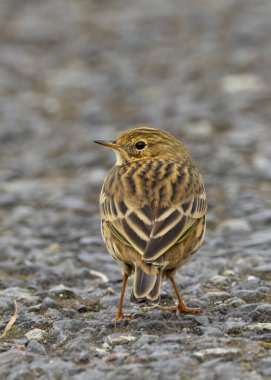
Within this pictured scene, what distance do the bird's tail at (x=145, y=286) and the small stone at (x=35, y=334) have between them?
0.93m

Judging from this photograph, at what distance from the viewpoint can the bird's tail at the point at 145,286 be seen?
6.51m

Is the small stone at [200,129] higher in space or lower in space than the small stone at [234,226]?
higher

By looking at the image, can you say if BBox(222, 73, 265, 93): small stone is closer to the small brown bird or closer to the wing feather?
the small brown bird

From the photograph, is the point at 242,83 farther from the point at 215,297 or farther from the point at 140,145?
the point at 215,297

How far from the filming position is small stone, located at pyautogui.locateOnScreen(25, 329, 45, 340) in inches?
276

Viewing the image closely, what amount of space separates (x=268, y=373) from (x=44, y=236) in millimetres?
5780

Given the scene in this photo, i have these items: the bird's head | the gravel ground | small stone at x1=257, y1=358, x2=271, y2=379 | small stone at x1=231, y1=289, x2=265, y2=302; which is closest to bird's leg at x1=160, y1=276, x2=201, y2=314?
the gravel ground

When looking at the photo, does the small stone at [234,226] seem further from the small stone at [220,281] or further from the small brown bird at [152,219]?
the small brown bird at [152,219]

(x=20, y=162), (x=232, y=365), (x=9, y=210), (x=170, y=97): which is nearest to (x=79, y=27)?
(x=170, y=97)

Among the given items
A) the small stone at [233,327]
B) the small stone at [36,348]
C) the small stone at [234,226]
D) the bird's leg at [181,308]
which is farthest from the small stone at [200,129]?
the small stone at [36,348]

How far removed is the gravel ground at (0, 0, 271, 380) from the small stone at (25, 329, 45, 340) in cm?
2

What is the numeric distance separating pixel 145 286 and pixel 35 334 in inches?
42.2

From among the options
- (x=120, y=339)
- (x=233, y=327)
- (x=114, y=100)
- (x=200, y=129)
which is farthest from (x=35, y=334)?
(x=114, y=100)

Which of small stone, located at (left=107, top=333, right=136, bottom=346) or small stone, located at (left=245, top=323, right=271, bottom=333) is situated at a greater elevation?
small stone, located at (left=245, top=323, right=271, bottom=333)
